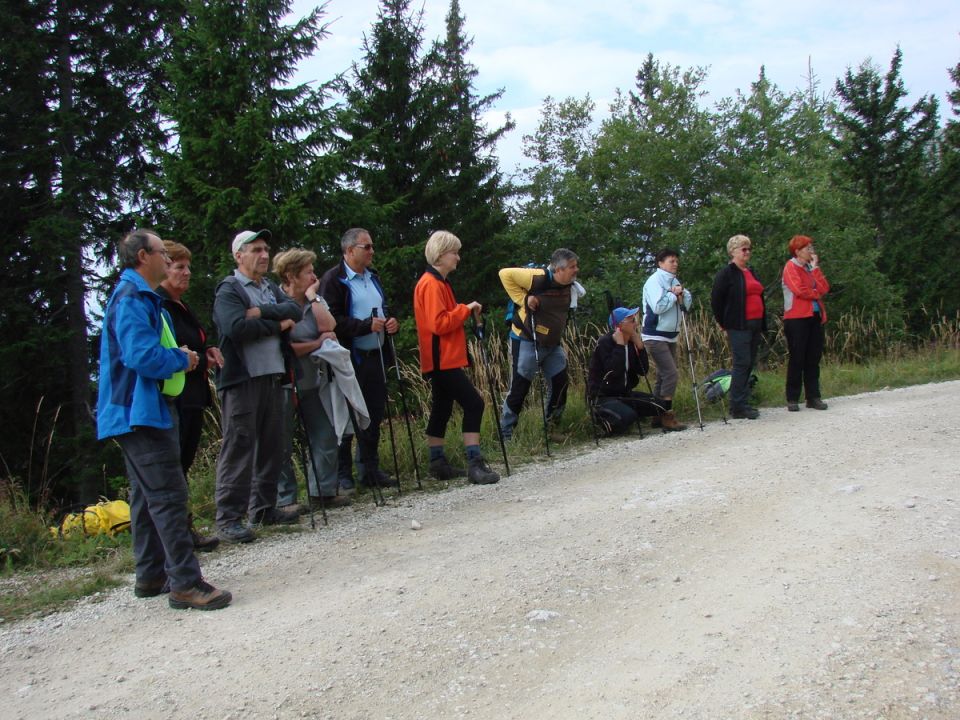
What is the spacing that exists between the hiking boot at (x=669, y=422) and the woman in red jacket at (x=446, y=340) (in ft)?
8.50

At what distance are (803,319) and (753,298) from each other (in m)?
0.71

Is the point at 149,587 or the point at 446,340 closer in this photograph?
the point at 149,587

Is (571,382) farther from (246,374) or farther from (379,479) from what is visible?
(246,374)

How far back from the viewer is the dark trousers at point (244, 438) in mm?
5520

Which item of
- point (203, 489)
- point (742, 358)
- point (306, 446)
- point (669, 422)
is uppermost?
point (742, 358)

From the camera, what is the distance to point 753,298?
29.6ft

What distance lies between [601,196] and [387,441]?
17483 millimetres

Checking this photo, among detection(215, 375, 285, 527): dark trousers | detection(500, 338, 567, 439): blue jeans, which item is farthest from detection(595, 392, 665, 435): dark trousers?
detection(215, 375, 285, 527): dark trousers

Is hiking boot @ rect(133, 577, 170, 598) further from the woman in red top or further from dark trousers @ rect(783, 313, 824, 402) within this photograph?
dark trousers @ rect(783, 313, 824, 402)

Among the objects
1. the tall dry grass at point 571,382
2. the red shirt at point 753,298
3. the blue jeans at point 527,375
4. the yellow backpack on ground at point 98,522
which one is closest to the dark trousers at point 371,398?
the tall dry grass at point 571,382

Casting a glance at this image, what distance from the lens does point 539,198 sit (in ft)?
83.9

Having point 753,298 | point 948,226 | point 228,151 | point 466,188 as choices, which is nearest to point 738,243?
point 753,298

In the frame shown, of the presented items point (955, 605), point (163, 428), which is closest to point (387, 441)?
point (163, 428)

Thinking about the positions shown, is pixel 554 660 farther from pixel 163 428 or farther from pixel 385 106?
pixel 385 106
